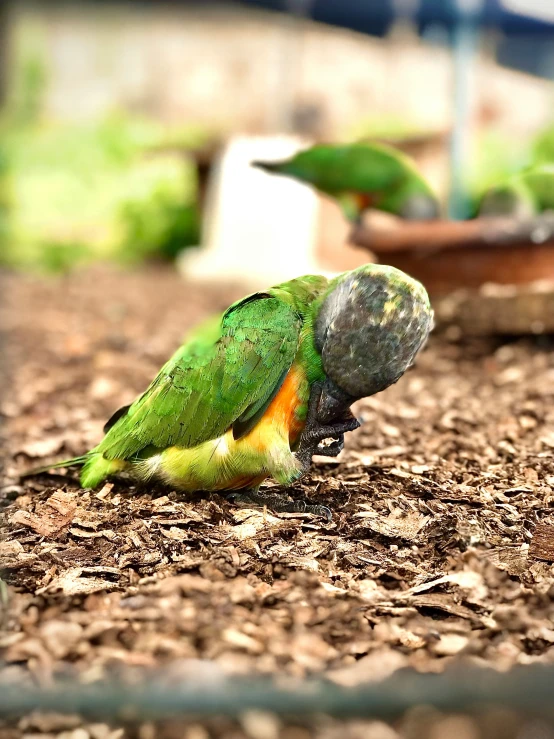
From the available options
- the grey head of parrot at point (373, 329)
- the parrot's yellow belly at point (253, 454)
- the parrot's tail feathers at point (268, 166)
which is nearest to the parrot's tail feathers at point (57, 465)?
the parrot's yellow belly at point (253, 454)

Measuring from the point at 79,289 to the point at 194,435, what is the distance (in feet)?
23.9

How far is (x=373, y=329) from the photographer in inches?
81.2

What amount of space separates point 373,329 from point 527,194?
307 cm

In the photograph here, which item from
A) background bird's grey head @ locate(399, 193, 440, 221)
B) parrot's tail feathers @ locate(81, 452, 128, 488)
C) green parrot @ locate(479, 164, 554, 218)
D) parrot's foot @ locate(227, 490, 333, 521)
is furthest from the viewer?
background bird's grey head @ locate(399, 193, 440, 221)

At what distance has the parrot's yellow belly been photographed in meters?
2.28

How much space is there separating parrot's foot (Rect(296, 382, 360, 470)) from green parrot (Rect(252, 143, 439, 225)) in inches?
96.1

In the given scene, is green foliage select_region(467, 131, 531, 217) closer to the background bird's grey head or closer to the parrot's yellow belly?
the background bird's grey head

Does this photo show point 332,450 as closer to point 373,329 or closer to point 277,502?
point 277,502

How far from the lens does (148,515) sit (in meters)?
→ 2.36

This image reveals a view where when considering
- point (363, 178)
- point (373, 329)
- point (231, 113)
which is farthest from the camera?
point (231, 113)

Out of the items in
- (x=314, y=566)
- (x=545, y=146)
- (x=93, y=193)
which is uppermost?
(x=545, y=146)

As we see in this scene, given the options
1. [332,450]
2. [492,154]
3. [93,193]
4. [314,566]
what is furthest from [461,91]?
[93,193]

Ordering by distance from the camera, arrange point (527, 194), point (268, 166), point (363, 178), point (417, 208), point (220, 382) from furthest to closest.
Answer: point (417, 208) → point (363, 178) → point (527, 194) → point (268, 166) → point (220, 382)

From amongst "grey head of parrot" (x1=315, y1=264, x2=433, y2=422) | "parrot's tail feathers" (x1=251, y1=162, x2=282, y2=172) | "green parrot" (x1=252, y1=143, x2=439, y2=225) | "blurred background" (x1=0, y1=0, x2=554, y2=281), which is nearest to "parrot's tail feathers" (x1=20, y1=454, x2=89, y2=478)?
"grey head of parrot" (x1=315, y1=264, x2=433, y2=422)
